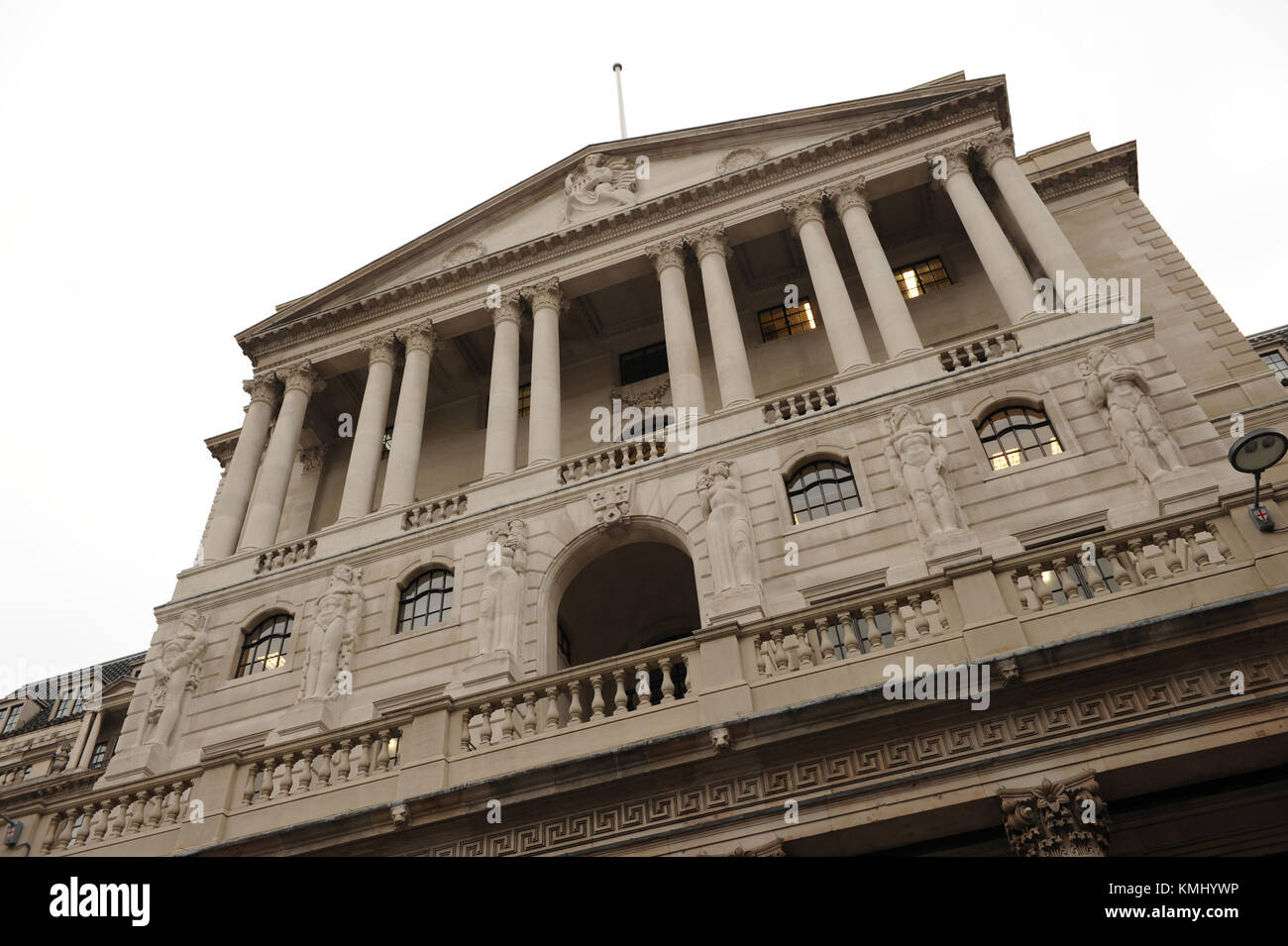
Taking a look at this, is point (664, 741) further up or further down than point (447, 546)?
further down

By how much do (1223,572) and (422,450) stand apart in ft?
82.8

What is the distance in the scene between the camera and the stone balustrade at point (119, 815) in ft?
56.4

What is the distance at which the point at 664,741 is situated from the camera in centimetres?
1477

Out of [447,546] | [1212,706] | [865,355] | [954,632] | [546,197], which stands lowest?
[1212,706]

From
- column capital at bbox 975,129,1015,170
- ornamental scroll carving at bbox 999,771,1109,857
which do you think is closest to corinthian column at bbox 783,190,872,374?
column capital at bbox 975,129,1015,170

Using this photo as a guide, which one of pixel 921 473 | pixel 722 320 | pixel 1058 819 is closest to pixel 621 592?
pixel 921 473

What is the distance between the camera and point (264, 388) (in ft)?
112

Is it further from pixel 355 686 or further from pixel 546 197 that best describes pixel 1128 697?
pixel 546 197

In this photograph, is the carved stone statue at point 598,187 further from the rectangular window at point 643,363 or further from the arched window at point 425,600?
the arched window at point 425,600

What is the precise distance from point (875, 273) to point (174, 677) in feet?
69.3

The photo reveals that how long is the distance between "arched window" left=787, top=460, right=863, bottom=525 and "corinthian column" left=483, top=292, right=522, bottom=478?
8.21 m

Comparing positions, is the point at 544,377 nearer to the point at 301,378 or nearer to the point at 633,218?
the point at 633,218

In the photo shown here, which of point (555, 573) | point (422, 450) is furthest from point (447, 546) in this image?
point (422, 450)
